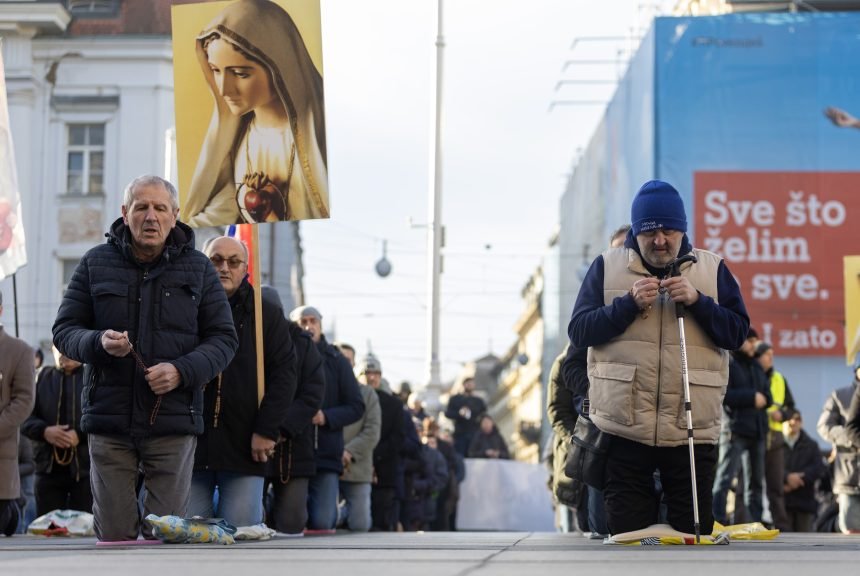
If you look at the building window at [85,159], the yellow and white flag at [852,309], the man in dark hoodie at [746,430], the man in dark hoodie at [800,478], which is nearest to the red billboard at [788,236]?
the yellow and white flag at [852,309]

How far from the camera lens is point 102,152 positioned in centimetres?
3703

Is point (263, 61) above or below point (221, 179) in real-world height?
above

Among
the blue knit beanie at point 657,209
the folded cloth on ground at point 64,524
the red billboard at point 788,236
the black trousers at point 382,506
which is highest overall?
the red billboard at point 788,236

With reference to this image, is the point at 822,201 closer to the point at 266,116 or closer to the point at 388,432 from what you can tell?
the point at 388,432

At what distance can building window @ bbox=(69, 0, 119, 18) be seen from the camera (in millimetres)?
37812

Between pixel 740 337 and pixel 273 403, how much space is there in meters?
2.66

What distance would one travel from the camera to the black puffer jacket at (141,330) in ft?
26.8

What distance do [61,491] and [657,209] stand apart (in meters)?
6.29

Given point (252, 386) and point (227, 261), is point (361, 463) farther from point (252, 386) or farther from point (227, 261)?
point (227, 261)

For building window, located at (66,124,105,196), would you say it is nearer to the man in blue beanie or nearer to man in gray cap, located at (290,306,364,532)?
man in gray cap, located at (290,306,364,532)

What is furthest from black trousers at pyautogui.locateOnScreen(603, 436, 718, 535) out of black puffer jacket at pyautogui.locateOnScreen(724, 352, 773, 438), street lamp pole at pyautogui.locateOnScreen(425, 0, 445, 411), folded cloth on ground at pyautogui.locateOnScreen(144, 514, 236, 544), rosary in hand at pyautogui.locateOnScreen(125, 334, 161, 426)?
street lamp pole at pyautogui.locateOnScreen(425, 0, 445, 411)

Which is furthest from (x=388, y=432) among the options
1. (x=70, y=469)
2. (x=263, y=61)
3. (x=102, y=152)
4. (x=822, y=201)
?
(x=102, y=152)

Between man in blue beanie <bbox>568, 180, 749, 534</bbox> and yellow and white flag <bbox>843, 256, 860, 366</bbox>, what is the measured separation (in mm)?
9537

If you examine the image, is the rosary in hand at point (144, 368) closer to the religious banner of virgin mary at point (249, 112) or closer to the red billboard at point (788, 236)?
the religious banner of virgin mary at point (249, 112)
